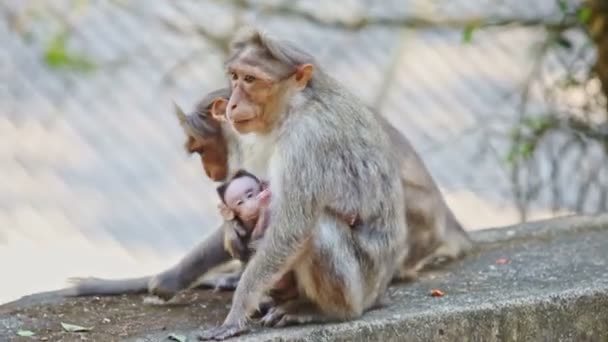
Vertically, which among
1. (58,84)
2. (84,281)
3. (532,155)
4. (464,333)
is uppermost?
(58,84)

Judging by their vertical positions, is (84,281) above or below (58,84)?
below

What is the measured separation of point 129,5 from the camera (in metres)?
9.47

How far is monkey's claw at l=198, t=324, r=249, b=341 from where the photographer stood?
555 cm

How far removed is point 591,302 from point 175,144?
388 cm

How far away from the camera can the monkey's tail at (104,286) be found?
655 centimetres

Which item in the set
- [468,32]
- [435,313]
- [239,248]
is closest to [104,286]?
[239,248]

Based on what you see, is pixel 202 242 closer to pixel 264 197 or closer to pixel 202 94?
pixel 264 197

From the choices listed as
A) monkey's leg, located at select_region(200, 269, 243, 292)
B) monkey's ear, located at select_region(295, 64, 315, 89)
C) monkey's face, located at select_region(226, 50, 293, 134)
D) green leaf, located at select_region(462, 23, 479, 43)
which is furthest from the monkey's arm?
green leaf, located at select_region(462, 23, 479, 43)

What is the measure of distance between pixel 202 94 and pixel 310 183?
133 inches

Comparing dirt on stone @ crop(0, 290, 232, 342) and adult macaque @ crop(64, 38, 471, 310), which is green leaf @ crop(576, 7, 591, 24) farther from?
dirt on stone @ crop(0, 290, 232, 342)

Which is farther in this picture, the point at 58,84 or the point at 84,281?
the point at 58,84

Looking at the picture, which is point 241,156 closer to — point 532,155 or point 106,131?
point 106,131

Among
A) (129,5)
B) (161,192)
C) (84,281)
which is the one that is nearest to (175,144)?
(161,192)

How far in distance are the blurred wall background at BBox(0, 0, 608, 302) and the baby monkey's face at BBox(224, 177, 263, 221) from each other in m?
2.65
